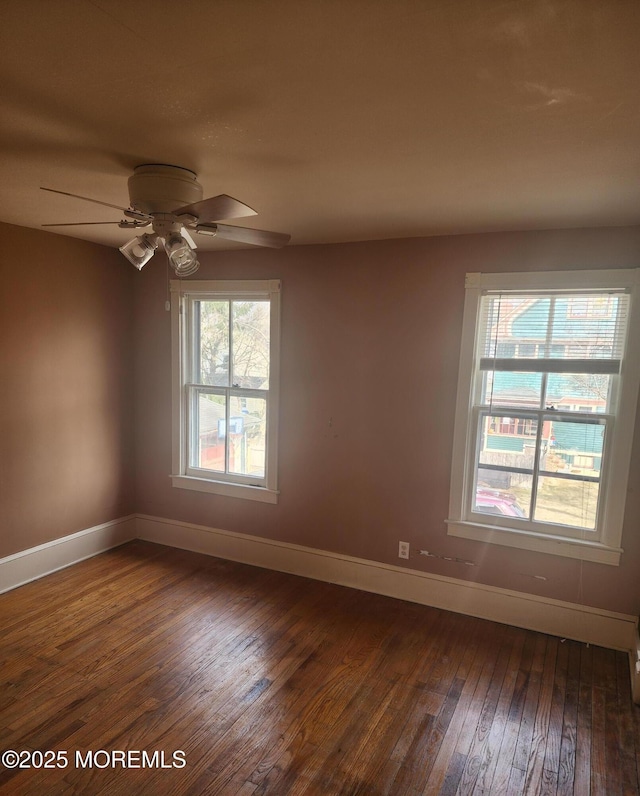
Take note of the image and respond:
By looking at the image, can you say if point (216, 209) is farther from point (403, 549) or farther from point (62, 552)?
point (62, 552)

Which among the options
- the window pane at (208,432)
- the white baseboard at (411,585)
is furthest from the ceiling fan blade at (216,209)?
the white baseboard at (411,585)

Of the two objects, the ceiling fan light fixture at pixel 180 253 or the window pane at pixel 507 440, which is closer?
the ceiling fan light fixture at pixel 180 253

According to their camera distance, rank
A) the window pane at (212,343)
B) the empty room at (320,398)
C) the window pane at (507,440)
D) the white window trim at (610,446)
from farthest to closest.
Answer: the window pane at (212,343) < the window pane at (507,440) < the white window trim at (610,446) < the empty room at (320,398)

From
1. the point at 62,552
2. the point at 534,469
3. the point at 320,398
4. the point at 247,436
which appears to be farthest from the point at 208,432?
the point at 534,469

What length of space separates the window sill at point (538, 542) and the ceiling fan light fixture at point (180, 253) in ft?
7.58

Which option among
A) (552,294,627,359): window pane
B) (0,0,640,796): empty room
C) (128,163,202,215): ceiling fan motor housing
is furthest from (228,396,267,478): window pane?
(552,294,627,359): window pane

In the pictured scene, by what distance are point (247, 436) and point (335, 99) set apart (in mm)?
2872

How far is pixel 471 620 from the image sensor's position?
3193 millimetres

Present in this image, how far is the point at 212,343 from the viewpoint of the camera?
4.02 metres

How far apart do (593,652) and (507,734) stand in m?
1.00

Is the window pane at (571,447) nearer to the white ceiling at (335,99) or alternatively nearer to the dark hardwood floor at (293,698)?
the dark hardwood floor at (293,698)

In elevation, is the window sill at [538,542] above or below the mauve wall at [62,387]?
below

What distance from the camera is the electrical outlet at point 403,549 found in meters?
3.41

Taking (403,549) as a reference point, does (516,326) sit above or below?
above
